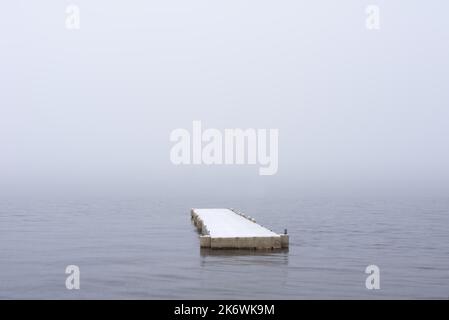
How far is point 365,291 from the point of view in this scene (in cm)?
2356

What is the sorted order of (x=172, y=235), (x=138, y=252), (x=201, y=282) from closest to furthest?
(x=201, y=282)
(x=138, y=252)
(x=172, y=235)

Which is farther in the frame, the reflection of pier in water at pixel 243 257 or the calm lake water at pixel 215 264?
the reflection of pier in water at pixel 243 257

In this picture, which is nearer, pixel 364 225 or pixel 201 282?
pixel 201 282

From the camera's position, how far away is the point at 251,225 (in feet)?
141

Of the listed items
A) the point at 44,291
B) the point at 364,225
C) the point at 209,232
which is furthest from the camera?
the point at 364,225

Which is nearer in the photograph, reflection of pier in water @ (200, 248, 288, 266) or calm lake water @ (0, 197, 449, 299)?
calm lake water @ (0, 197, 449, 299)

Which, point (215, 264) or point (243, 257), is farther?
point (243, 257)
